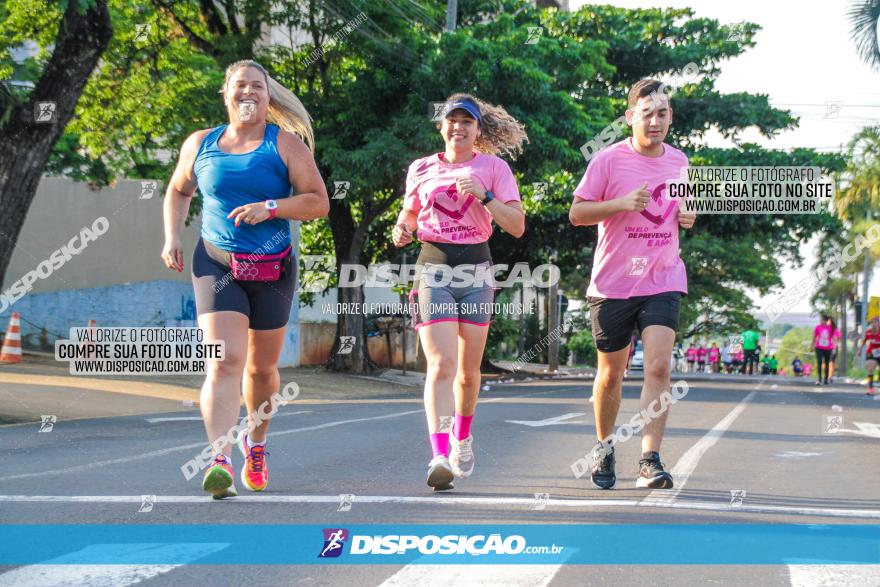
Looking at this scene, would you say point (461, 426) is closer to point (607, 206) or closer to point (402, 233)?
point (402, 233)

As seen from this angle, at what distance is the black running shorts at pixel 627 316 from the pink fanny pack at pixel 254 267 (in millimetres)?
1748

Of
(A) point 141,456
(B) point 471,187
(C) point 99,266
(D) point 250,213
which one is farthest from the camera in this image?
(C) point 99,266

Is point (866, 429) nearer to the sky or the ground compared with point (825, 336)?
nearer to the ground

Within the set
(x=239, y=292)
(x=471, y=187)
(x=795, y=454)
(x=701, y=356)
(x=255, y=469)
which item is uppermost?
(x=471, y=187)

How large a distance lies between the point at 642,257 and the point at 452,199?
107cm

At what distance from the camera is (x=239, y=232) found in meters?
5.43

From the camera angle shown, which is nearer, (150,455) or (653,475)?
(653,475)

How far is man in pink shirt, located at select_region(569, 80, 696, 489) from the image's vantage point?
6.05 m

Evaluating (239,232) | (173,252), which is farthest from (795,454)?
(173,252)

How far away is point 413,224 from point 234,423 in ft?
5.04

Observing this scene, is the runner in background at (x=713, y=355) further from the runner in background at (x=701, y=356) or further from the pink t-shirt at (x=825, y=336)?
the pink t-shirt at (x=825, y=336)

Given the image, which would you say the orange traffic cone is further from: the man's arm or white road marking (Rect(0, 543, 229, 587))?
white road marking (Rect(0, 543, 229, 587))

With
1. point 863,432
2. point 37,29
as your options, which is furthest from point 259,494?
point 37,29

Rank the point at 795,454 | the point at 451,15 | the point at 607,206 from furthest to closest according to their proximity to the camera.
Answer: the point at 451,15 → the point at 795,454 → the point at 607,206
